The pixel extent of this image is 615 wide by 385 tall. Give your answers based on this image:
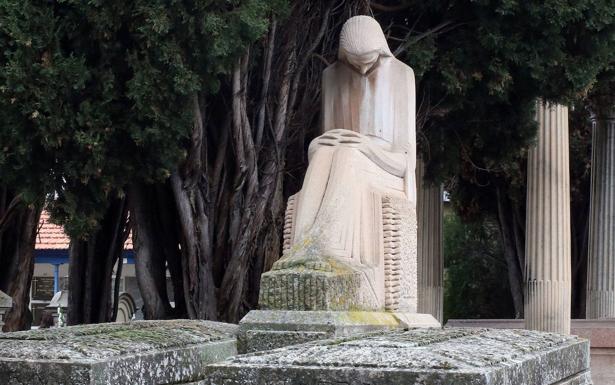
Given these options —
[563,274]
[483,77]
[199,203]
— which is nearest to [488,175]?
[563,274]

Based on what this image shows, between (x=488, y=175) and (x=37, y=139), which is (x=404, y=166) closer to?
(x=37, y=139)

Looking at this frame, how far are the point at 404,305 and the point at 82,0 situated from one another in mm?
3990

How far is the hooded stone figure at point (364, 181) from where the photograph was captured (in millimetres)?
8242

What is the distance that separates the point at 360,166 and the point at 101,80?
2.90 metres

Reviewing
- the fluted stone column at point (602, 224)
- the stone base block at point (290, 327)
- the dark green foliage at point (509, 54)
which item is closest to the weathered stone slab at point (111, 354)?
the stone base block at point (290, 327)

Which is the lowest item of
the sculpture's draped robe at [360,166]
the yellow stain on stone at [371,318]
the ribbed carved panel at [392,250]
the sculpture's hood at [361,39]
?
the yellow stain on stone at [371,318]

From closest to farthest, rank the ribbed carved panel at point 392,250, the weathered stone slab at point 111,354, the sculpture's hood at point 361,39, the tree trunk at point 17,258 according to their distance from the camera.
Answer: the weathered stone slab at point 111,354 → the ribbed carved panel at point 392,250 → the sculpture's hood at point 361,39 → the tree trunk at point 17,258

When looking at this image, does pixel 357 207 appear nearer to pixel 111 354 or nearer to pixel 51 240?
pixel 111 354

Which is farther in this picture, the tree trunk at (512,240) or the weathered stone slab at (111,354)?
the tree trunk at (512,240)

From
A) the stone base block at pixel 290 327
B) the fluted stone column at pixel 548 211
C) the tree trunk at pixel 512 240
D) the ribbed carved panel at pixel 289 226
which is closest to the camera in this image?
the stone base block at pixel 290 327

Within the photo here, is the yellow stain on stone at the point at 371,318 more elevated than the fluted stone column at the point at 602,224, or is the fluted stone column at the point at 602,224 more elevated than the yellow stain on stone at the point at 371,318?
the fluted stone column at the point at 602,224

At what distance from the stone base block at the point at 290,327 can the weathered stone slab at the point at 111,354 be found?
2.06 feet

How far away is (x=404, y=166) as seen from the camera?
30.8 feet

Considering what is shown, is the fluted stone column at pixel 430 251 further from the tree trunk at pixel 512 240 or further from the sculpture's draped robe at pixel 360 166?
the sculpture's draped robe at pixel 360 166
